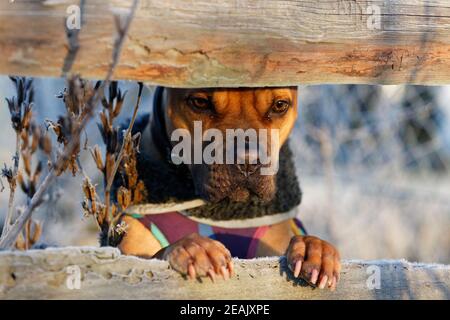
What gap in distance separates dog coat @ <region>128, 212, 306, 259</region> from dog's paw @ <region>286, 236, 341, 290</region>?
90 cm

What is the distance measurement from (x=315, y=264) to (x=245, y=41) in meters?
0.86

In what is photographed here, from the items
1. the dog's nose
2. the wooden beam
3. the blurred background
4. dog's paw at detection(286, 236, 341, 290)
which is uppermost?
the wooden beam

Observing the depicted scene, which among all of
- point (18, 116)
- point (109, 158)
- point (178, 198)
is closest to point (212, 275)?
point (109, 158)

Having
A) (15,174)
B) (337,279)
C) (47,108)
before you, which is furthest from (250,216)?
(47,108)

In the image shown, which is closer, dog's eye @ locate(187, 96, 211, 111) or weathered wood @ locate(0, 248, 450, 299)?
weathered wood @ locate(0, 248, 450, 299)

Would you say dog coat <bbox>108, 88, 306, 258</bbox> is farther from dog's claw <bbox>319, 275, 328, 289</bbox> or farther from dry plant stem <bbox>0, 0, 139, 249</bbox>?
dry plant stem <bbox>0, 0, 139, 249</bbox>

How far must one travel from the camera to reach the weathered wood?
2121 millimetres

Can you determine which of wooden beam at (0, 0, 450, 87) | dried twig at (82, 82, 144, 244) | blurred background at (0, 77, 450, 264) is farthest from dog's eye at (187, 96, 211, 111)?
blurred background at (0, 77, 450, 264)

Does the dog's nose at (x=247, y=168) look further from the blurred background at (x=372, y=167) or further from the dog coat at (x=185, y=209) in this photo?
the blurred background at (x=372, y=167)

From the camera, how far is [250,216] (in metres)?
3.60

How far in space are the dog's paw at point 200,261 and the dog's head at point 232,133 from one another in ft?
1.96

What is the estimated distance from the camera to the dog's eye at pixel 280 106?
3.25 meters

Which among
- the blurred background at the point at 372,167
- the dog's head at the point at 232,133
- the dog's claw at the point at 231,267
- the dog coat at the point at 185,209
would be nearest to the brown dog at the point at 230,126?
the dog's head at the point at 232,133
